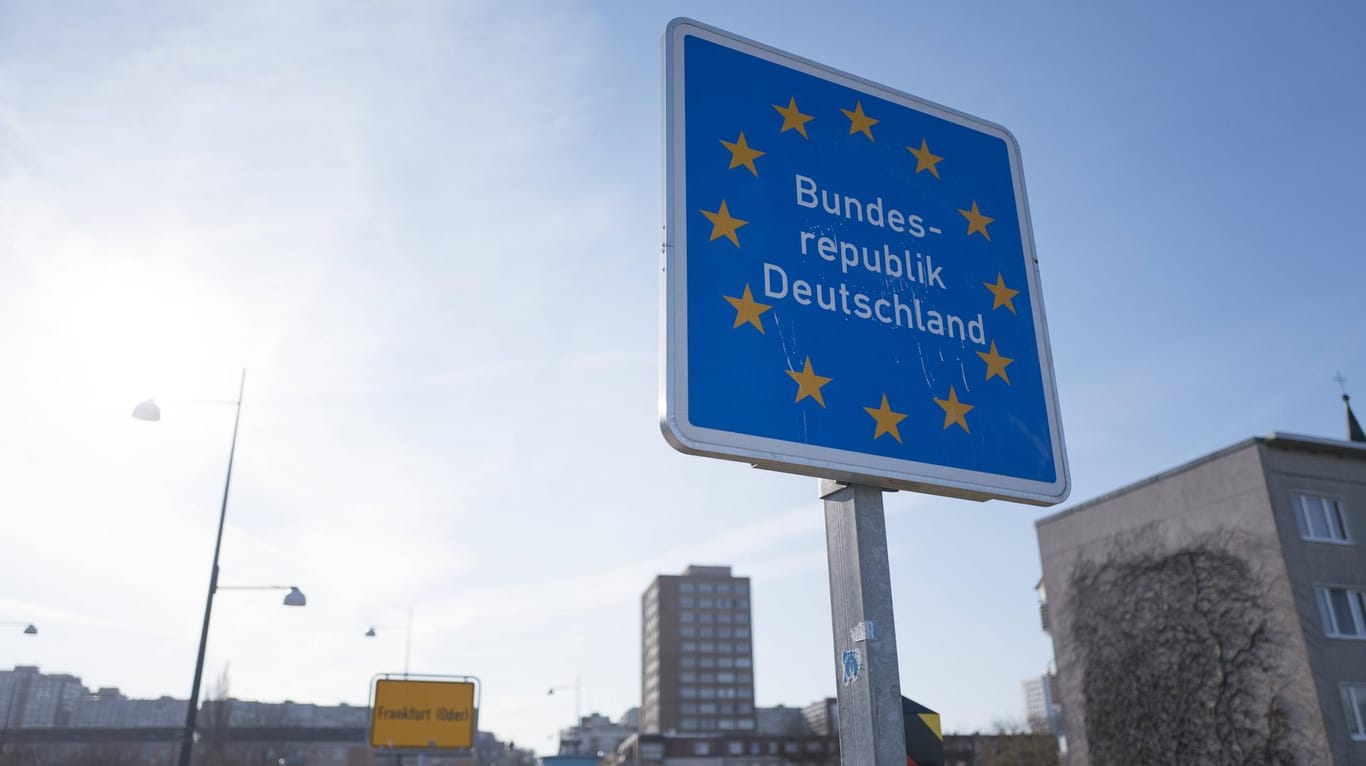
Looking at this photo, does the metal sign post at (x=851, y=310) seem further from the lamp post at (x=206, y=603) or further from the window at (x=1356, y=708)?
the window at (x=1356, y=708)

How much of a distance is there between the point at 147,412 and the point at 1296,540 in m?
29.0

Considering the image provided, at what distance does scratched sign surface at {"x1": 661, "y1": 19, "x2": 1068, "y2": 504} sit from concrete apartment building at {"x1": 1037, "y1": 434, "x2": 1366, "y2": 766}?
27.2 m

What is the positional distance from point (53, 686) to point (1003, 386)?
136 meters

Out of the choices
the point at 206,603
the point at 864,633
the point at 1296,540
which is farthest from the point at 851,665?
the point at 1296,540

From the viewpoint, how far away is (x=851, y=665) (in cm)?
291

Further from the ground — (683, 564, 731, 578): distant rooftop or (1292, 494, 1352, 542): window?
(683, 564, 731, 578): distant rooftop

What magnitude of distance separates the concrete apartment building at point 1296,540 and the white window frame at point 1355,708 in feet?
0.09

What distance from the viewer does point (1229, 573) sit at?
90.8ft

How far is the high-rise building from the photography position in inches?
5502

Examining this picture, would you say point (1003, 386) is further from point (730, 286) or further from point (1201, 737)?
point (1201, 737)

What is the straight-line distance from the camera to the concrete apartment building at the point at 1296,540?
83.1 ft

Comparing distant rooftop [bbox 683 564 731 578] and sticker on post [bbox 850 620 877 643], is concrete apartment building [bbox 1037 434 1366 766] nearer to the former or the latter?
sticker on post [bbox 850 620 877 643]

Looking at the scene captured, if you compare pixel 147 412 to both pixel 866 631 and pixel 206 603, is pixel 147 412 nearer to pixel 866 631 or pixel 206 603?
pixel 206 603

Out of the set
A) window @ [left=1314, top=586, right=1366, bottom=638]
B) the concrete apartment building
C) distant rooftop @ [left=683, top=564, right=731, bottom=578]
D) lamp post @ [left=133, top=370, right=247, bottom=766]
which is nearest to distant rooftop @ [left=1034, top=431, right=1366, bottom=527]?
the concrete apartment building
